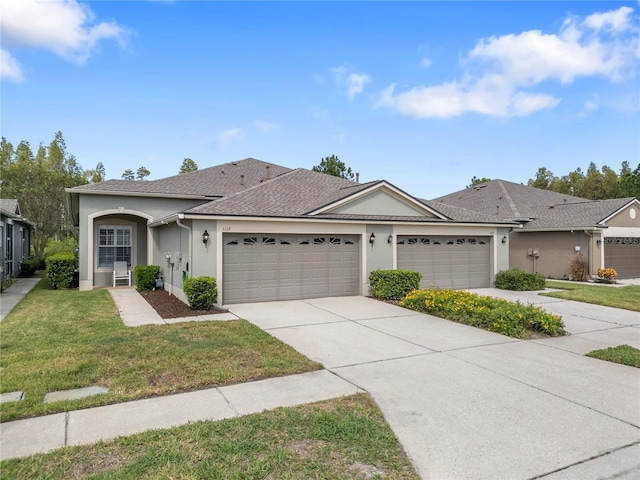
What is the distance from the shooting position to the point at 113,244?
50.3 feet

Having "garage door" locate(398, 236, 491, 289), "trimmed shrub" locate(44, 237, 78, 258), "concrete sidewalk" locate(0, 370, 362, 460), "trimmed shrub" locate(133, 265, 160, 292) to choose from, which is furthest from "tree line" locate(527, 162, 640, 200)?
"trimmed shrub" locate(44, 237, 78, 258)

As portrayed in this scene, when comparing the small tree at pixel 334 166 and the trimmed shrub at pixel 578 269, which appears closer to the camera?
the trimmed shrub at pixel 578 269

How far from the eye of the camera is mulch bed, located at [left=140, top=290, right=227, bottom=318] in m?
9.32

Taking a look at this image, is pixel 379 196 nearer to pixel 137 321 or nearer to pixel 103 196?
pixel 137 321

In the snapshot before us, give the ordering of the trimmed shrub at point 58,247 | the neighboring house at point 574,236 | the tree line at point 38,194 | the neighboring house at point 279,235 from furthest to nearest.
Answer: the tree line at point 38,194 < the trimmed shrub at point 58,247 < the neighboring house at point 574,236 < the neighboring house at point 279,235

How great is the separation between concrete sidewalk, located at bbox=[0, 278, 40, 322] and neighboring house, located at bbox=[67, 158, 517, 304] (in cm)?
186

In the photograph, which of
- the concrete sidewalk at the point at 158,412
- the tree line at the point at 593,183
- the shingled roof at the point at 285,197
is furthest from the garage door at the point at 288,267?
the tree line at the point at 593,183

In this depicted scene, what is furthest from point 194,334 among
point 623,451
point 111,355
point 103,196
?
point 103,196

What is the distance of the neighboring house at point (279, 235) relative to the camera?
10.9m

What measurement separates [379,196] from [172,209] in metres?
7.69

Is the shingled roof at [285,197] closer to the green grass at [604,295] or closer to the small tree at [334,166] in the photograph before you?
the green grass at [604,295]

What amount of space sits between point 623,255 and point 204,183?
19.1 metres

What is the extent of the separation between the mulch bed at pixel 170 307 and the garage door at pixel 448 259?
6.75m

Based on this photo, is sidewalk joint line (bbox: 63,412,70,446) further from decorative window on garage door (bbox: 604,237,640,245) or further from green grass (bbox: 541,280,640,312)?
decorative window on garage door (bbox: 604,237,640,245)
